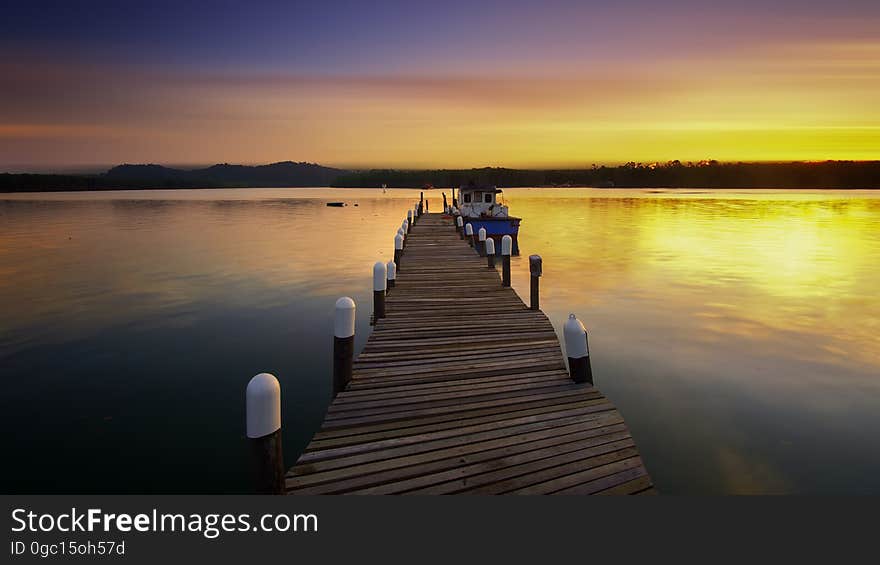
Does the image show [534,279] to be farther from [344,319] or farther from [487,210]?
[487,210]

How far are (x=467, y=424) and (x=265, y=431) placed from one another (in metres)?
2.81

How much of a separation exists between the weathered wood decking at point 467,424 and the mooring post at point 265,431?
0.43 meters

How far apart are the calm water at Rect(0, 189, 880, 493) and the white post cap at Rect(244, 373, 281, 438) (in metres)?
3.92

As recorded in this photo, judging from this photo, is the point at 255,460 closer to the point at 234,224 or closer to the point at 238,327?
the point at 238,327

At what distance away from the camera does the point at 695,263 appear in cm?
3067

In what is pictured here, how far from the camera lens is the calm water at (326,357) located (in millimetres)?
8156

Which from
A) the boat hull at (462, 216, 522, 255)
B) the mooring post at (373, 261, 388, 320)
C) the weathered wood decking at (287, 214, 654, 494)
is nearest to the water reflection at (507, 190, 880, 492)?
the weathered wood decking at (287, 214, 654, 494)

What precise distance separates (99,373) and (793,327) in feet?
70.2

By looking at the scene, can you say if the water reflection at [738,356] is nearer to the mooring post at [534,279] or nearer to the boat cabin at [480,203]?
the mooring post at [534,279]

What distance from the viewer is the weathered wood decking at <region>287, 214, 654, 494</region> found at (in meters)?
5.28

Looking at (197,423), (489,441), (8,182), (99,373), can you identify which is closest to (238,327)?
(99,373)

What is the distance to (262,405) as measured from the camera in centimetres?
449
